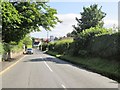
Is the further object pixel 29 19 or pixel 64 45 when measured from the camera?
pixel 64 45

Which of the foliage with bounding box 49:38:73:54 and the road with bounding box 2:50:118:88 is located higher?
the foliage with bounding box 49:38:73:54

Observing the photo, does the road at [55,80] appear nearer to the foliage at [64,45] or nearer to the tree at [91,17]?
the foliage at [64,45]

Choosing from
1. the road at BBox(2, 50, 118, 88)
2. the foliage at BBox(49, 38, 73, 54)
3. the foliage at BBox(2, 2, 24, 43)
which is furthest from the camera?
the foliage at BBox(49, 38, 73, 54)

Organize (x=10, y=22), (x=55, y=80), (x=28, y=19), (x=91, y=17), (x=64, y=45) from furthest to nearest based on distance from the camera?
(x=91, y=17), (x=64, y=45), (x=28, y=19), (x=10, y=22), (x=55, y=80)

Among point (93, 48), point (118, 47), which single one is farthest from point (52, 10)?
point (118, 47)

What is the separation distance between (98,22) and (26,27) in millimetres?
41221

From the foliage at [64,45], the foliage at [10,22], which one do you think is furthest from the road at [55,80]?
the foliage at [64,45]

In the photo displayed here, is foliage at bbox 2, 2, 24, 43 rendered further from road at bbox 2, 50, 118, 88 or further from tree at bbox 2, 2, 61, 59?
road at bbox 2, 50, 118, 88

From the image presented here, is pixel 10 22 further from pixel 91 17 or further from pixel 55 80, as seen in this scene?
pixel 91 17

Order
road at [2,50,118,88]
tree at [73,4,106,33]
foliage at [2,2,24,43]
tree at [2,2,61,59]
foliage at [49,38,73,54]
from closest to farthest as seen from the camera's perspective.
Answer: road at [2,50,118,88] → foliage at [2,2,24,43] → tree at [2,2,61,59] → foliage at [49,38,73,54] → tree at [73,4,106,33]

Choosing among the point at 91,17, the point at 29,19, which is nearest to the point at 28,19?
the point at 29,19

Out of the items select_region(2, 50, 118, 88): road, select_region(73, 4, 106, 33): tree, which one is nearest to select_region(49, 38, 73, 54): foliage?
Result: select_region(73, 4, 106, 33): tree

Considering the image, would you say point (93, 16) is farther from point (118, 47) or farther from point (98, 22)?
point (118, 47)

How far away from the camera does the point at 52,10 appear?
178ft
